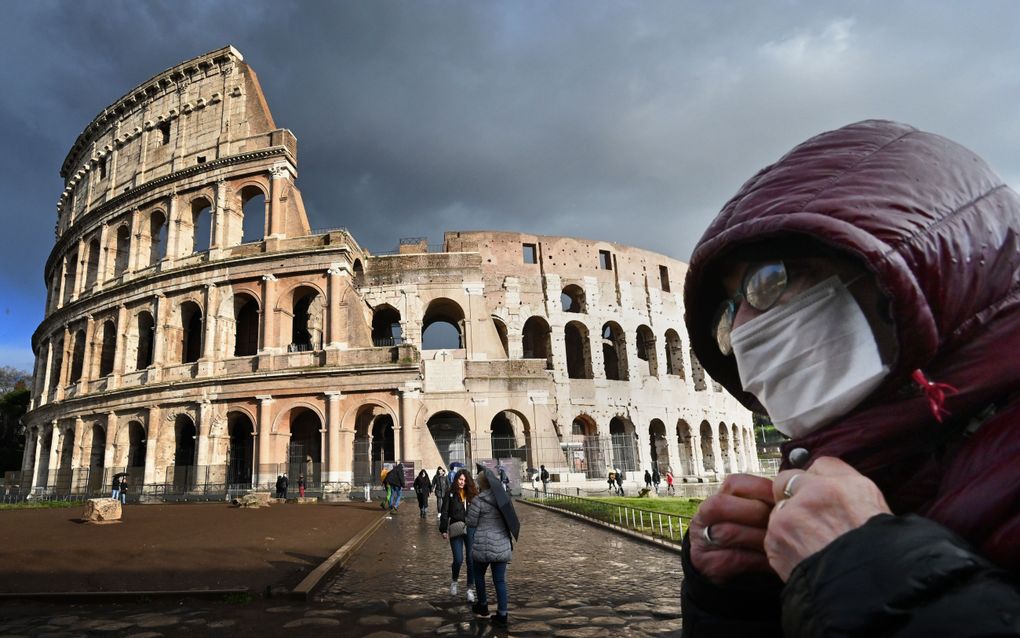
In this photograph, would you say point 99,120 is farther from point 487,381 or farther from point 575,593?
point 575,593

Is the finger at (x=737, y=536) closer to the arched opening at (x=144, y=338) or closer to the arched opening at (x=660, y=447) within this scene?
the arched opening at (x=144, y=338)

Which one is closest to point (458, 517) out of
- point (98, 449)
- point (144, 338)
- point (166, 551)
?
point (166, 551)

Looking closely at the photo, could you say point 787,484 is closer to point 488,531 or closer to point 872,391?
point 872,391

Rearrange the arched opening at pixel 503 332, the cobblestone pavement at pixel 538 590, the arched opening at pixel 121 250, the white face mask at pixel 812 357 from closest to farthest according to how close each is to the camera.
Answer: the white face mask at pixel 812 357
the cobblestone pavement at pixel 538 590
the arched opening at pixel 121 250
the arched opening at pixel 503 332

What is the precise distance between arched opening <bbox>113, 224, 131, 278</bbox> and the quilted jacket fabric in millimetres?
29730

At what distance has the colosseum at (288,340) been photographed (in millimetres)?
21953

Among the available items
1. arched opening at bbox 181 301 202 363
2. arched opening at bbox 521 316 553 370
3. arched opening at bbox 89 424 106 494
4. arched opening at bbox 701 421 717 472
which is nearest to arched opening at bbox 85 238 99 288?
arched opening at bbox 181 301 202 363

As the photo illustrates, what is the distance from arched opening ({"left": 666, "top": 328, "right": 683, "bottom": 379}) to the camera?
3200 centimetres

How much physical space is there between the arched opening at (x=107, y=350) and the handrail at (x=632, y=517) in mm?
23977

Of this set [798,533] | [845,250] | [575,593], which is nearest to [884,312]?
[845,250]

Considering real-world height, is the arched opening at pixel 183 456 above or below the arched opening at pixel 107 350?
below

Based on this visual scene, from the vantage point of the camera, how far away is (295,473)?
22000 mm

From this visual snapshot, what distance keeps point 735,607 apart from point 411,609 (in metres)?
5.18

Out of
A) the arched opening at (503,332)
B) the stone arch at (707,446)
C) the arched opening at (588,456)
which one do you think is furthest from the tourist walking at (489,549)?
the stone arch at (707,446)
